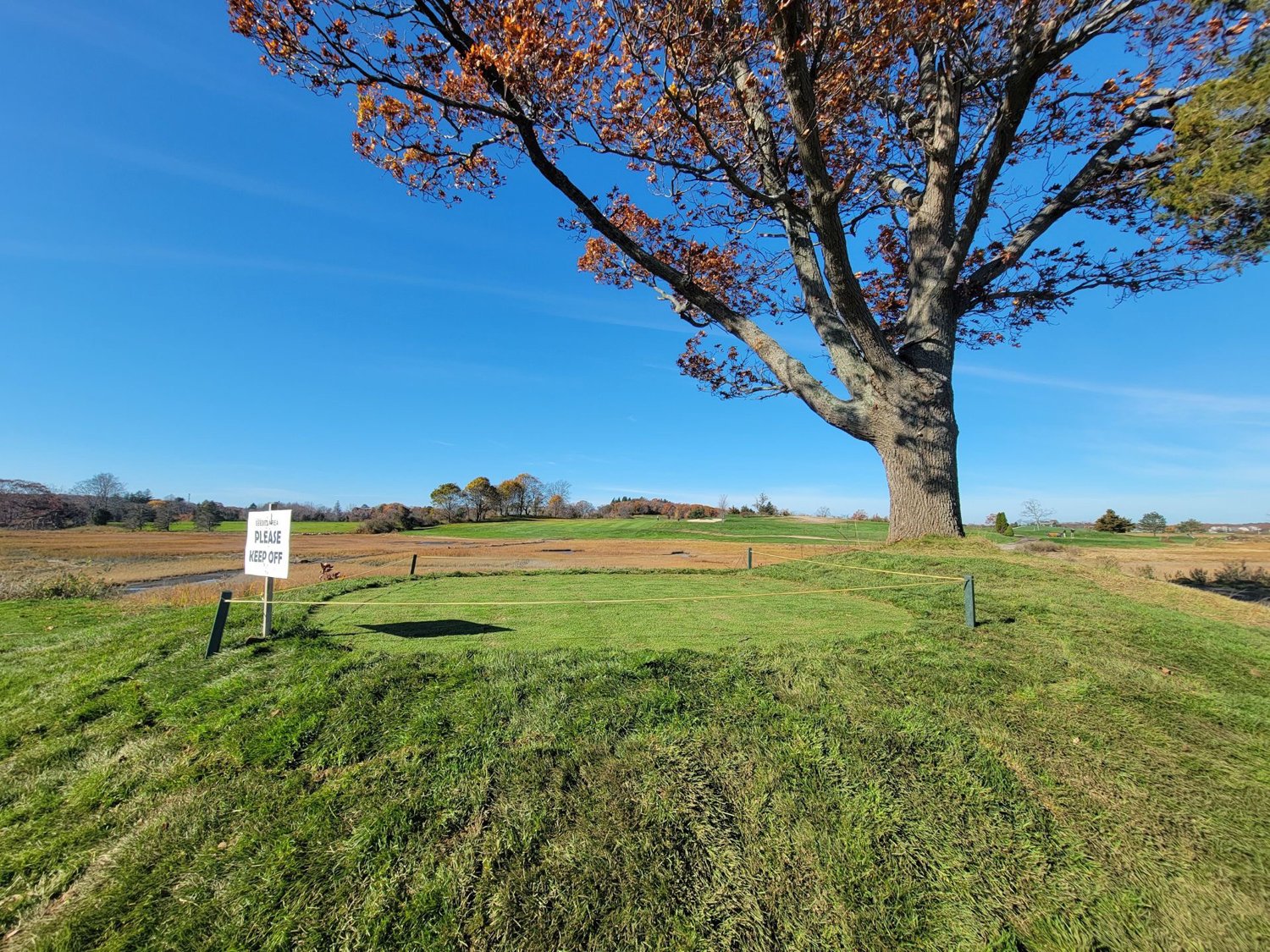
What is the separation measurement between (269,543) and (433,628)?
2.11 m

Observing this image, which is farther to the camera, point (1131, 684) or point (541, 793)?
point (1131, 684)

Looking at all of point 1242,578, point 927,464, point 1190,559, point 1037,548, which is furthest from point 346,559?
point 1190,559

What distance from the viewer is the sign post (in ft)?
17.0

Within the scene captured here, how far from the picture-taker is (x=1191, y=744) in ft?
10.3

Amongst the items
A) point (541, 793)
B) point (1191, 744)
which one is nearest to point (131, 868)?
point (541, 793)

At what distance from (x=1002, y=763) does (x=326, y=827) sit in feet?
12.3

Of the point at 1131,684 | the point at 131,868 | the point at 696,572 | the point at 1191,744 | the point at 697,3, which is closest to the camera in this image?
the point at 131,868

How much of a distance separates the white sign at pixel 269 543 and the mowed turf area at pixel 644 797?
41.1 inches

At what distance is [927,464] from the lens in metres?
9.43

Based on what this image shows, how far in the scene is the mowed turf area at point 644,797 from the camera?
2051 millimetres

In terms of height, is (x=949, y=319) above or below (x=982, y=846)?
above

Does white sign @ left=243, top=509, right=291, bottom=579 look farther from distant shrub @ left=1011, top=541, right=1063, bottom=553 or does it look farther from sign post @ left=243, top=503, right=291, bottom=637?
distant shrub @ left=1011, top=541, right=1063, bottom=553

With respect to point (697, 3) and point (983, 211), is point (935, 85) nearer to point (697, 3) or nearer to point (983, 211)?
point (983, 211)

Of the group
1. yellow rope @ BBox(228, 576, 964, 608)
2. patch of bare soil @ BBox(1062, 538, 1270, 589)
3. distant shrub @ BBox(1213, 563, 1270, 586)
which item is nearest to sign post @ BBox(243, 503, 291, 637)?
yellow rope @ BBox(228, 576, 964, 608)
